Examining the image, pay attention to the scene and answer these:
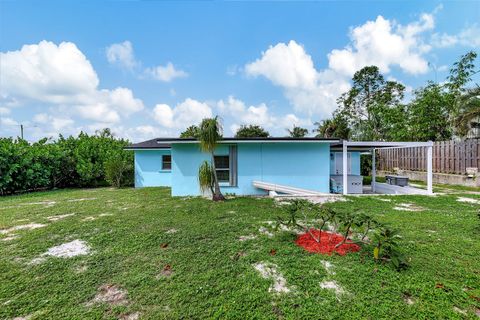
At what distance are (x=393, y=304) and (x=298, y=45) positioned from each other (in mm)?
13501

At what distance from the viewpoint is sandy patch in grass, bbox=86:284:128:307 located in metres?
2.44

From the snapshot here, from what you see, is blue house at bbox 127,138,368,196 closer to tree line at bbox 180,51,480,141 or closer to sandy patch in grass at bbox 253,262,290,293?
tree line at bbox 180,51,480,141

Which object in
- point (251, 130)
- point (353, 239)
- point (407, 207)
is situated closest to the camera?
point (353, 239)

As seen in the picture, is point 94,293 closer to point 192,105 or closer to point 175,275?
point 175,275

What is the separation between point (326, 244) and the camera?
378 cm

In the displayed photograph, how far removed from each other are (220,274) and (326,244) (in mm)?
1990

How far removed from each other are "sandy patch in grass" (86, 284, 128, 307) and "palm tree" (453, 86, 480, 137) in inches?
694

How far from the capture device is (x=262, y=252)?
3523mm

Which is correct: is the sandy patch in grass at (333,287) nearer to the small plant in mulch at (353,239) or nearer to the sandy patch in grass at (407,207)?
the small plant in mulch at (353,239)

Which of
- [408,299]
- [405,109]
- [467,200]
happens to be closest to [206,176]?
[408,299]

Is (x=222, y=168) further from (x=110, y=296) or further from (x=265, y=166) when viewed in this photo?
(x=110, y=296)

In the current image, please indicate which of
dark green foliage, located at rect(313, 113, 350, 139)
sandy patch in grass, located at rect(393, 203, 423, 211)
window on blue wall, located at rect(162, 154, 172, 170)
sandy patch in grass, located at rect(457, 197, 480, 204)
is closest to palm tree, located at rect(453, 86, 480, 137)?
sandy patch in grass, located at rect(457, 197, 480, 204)

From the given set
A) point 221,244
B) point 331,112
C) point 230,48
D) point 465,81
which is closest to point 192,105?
point 230,48

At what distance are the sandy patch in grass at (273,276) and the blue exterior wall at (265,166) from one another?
5798mm
